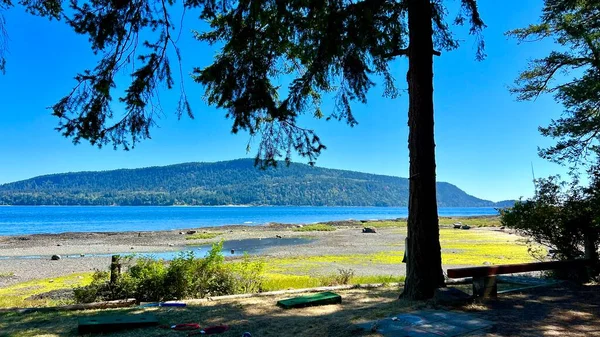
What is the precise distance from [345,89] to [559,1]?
588 cm

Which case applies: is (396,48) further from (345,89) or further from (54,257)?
(54,257)

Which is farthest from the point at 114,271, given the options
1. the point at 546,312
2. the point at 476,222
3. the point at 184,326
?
the point at 476,222

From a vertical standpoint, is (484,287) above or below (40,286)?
above

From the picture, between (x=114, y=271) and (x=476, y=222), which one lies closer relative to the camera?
(x=114, y=271)

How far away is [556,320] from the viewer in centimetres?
484

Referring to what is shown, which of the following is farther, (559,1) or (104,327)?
(559,1)

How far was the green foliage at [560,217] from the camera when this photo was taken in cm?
742

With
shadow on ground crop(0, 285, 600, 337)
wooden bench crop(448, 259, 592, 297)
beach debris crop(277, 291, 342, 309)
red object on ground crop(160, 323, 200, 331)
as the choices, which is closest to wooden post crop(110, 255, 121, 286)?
shadow on ground crop(0, 285, 600, 337)

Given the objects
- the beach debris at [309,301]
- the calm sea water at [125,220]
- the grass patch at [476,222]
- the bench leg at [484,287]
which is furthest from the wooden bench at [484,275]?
the grass patch at [476,222]

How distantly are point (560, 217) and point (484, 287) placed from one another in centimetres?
286

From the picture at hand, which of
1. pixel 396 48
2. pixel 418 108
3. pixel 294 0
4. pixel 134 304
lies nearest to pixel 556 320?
pixel 418 108

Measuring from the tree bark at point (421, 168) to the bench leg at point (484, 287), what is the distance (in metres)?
0.56

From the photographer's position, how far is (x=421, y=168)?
248 inches

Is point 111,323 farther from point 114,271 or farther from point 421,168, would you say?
point 421,168
